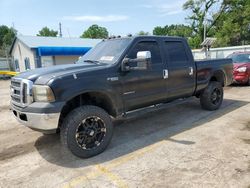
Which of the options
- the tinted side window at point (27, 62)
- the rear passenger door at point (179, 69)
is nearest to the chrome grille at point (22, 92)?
the rear passenger door at point (179, 69)

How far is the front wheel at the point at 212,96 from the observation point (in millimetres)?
6683

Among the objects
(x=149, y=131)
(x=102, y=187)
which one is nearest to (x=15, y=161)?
(x=102, y=187)

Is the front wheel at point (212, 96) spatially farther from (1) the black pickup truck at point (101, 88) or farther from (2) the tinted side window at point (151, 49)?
(2) the tinted side window at point (151, 49)

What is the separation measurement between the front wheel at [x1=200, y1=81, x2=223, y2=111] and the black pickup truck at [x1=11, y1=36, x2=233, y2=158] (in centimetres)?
67

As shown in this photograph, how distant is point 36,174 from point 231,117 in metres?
4.84

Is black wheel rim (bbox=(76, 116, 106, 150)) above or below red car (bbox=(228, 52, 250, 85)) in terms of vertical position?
below

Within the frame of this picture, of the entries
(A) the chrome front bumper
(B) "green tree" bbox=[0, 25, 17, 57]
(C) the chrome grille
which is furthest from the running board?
(B) "green tree" bbox=[0, 25, 17, 57]

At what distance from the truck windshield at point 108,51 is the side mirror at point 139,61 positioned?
24 cm

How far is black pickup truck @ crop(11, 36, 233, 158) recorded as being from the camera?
12.6ft

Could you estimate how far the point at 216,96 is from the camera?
7.05 meters

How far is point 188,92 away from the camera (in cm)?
616

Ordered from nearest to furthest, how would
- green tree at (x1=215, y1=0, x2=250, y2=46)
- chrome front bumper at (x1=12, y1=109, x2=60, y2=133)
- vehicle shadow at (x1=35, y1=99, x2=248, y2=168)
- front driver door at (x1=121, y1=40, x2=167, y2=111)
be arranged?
chrome front bumper at (x1=12, y1=109, x2=60, y2=133)
vehicle shadow at (x1=35, y1=99, x2=248, y2=168)
front driver door at (x1=121, y1=40, x2=167, y2=111)
green tree at (x1=215, y1=0, x2=250, y2=46)

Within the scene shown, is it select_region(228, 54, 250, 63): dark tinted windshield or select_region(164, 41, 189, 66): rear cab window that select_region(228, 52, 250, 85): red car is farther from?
select_region(164, 41, 189, 66): rear cab window

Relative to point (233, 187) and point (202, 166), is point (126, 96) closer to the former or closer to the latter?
point (202, 166)
